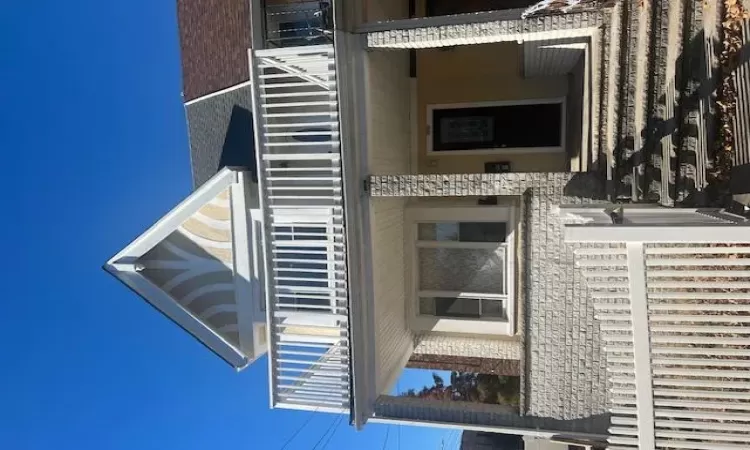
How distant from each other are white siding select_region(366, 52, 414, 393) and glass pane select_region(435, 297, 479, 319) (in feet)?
2.66

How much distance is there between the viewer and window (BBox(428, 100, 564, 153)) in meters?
11.4

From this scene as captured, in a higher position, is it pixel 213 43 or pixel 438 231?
pixel 213 43

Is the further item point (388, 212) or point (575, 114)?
point (575, 114)

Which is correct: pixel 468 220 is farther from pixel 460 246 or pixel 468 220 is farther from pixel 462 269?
pixel 462 269

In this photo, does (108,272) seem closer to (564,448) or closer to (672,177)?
(672,177)

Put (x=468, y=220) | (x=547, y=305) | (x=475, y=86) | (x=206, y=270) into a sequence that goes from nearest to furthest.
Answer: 1. (x=547, y=305)
2. (x=468, y=220)
3. (x=206, y=270)
4. (x=475, y=86)

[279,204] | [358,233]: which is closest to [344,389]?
[358,233]

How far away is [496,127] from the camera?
11688mm

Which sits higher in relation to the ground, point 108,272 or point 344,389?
point 108,272

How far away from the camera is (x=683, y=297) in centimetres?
599

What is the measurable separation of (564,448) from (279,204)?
813 inches

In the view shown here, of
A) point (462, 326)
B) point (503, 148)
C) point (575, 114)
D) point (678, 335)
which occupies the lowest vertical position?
point (462, 326)

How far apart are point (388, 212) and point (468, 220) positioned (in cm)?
184

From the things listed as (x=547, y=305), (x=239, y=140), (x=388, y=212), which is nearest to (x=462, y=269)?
(x=388, y=212)
